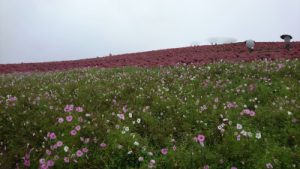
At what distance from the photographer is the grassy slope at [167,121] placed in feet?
25.0

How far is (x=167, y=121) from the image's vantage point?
30.3ft

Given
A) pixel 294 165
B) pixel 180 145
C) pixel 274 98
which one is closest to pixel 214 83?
pixel 274 98

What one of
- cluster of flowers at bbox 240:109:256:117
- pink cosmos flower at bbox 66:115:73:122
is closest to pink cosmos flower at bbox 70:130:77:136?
pink cosmos flower at bbox 66:115:73:122

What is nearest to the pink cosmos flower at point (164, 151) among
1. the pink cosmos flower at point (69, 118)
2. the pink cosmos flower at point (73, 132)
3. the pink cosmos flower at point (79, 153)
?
the pink cosmos flower at point (79, 153)

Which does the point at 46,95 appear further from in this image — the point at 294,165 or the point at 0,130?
the point at 294,165

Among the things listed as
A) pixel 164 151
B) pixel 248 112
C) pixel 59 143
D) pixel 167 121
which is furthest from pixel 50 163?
pixel 248 112

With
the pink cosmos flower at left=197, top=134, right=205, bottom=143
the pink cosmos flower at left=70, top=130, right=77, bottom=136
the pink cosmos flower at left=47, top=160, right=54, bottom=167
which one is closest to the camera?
the pink cosmos flower at left=47, top=160, right=54, bottom=167

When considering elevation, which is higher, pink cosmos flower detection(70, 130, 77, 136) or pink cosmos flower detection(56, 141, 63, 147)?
pink cosmos flower detection(70, 130, 77, 136)

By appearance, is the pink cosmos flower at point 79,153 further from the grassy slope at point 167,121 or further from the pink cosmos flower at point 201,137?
the pink cosmos flower at point 201,137

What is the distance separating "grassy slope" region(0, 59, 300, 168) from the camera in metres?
7.61

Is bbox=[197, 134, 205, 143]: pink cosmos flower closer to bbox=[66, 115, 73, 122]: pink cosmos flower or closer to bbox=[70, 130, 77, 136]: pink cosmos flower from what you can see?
bbox=[70, 130, 77, 136]: pink cosmos flower

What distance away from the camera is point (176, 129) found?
897cm

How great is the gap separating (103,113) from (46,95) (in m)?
2.52

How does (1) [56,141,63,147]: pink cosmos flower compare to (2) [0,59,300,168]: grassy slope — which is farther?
(1) [56,141,63,147]: pink cosmos flower
